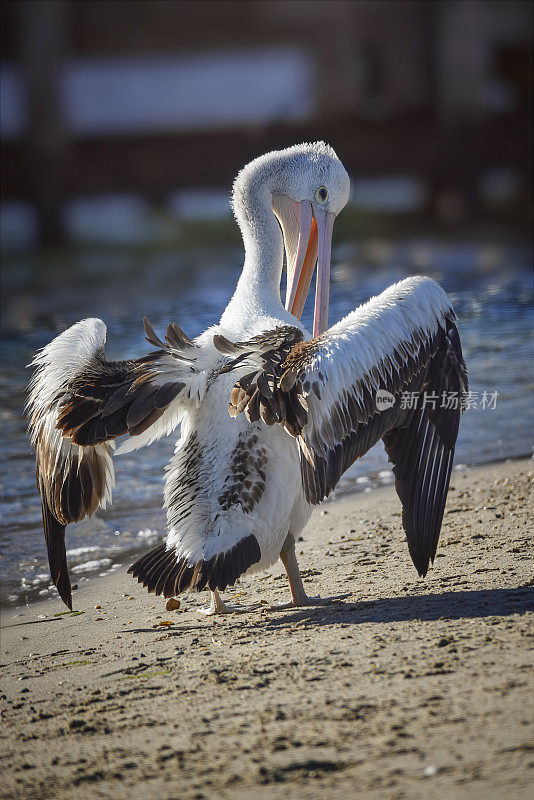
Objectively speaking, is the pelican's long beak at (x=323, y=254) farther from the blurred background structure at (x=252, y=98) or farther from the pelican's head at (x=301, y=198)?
the blurred background structure at (x=252, y=98)

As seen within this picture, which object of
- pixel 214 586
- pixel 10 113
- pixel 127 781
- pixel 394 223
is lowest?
pixel 127 781

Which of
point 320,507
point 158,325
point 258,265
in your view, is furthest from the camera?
point 158,325

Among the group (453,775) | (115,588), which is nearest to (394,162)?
(115,588)

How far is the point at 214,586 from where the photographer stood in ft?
9.78

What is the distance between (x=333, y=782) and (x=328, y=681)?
484mm

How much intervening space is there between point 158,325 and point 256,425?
5.49m

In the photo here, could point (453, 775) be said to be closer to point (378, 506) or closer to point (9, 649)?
point (9, 649)

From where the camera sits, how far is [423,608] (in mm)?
2982

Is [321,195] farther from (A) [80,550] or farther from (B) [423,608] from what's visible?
(B) [423,608]

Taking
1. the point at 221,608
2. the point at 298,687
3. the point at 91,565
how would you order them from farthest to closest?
the point at 91,565 < the point at 221,608 < the point at 298,687

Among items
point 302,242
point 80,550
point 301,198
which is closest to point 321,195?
point 301,198

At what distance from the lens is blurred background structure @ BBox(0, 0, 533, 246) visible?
12.5 meters

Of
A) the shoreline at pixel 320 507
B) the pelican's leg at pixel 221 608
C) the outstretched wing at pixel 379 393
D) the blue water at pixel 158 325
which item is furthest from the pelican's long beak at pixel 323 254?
the pelican's leg at pixel 221 608

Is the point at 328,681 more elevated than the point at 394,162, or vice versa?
the point at 394,162
